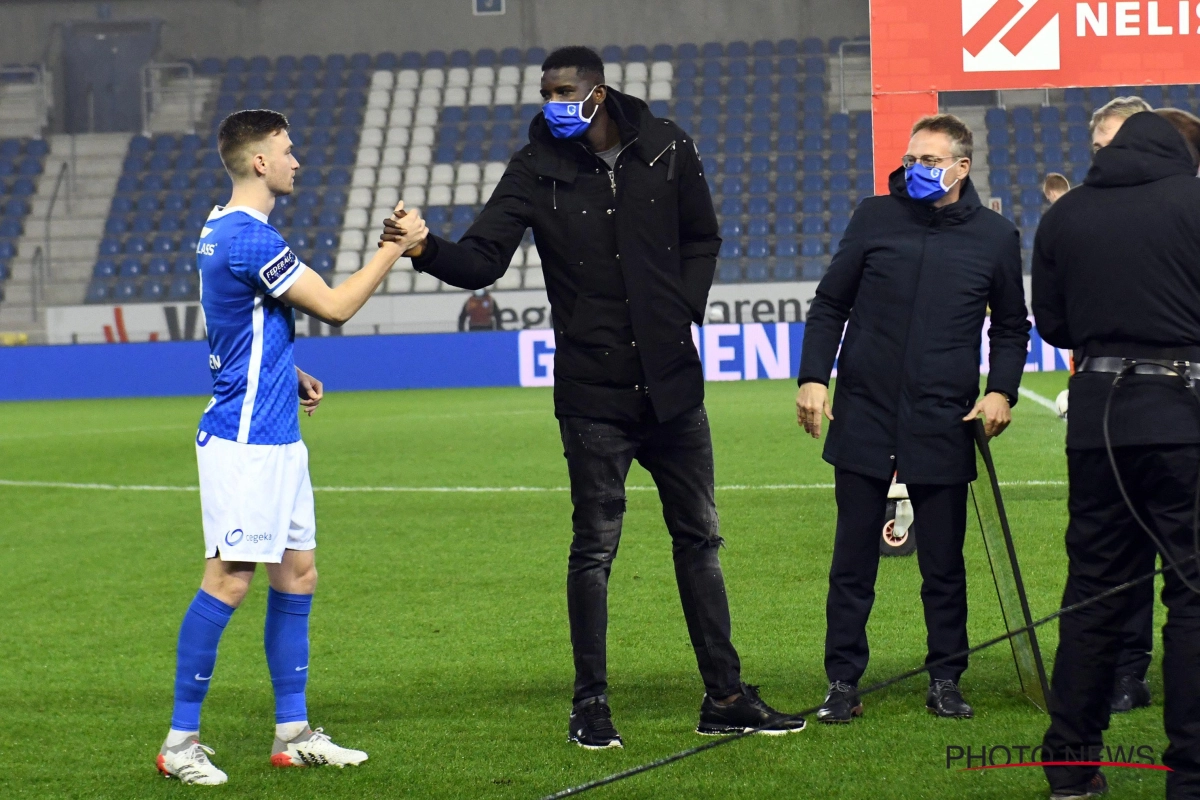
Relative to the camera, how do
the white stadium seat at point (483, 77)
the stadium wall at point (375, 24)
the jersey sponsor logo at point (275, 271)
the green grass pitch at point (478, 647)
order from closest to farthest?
the jersey sponsor logo at point (275, 271) < the green grass pitch at point (478, 647) < the white stadium seat at point (483, 77) < the stadium wall at point (375, 24)

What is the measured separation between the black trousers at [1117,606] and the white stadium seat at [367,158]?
26647 millimetres

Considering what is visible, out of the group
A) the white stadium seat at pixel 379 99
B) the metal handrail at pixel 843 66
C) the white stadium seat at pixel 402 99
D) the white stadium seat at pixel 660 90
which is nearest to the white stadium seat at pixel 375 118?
the white stadium seat at pixel 379 99

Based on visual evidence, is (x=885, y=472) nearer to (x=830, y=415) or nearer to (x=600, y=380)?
(x=830, y=415)

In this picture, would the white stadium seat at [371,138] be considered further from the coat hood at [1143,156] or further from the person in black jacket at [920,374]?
the coat hood at [1143,156]

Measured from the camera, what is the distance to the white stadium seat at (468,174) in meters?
28.0

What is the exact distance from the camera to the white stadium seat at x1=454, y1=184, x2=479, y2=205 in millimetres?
27594

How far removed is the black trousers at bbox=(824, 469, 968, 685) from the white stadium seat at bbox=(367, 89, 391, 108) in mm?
26979

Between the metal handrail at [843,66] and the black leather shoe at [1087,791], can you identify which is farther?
the metal handrail at [843,66]

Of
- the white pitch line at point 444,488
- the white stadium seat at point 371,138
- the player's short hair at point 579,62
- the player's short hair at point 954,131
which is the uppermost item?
the white stadium seat at point 371,138

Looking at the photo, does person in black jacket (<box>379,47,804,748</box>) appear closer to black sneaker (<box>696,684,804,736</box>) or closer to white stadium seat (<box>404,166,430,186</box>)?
black sneaker (<box>696,684,804,736</box>)

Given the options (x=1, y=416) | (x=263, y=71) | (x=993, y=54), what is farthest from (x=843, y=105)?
(x=993, y=54)

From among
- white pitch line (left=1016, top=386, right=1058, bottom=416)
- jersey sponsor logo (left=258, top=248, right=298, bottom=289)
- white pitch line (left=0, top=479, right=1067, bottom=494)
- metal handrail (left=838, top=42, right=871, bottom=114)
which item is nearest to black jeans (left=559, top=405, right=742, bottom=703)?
jersey sponsor logo (left=258, top=248, right=298, bottom=289)

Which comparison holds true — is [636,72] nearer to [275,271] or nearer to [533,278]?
[533,278]

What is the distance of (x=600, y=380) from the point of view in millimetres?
4316
